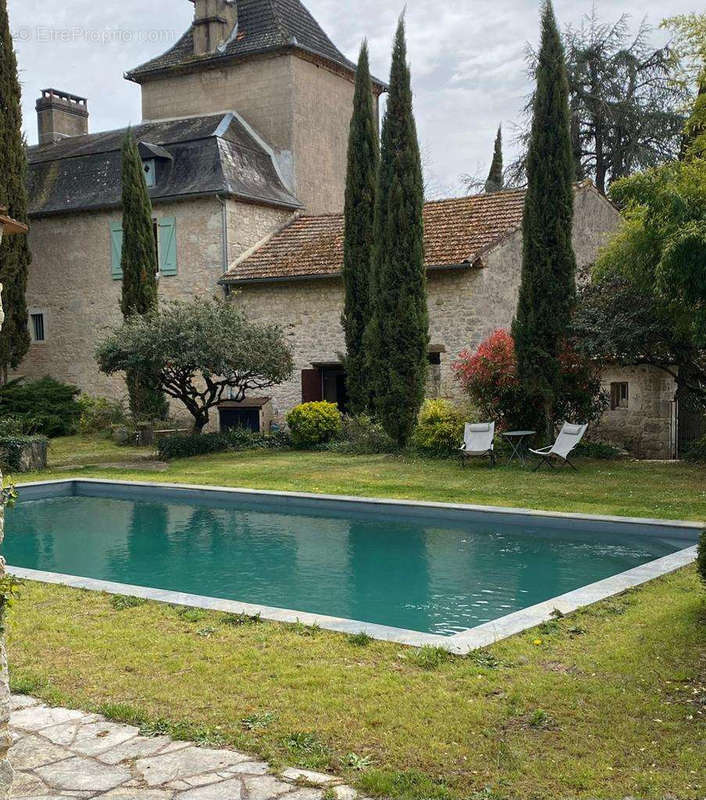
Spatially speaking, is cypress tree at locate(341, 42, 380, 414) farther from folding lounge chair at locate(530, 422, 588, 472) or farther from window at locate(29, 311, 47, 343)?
window at locate(29, 311, 47, 343)

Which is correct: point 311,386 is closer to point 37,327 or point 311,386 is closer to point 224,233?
point 224,233

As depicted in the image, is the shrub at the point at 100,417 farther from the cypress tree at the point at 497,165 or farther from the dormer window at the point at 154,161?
the cypress tree at the point at 497,165

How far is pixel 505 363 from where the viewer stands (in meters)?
15.5

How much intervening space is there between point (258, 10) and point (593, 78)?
1088 centimetres

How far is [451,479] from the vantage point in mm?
13359

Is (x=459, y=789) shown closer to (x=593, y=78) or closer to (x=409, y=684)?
(x=409, y=684)

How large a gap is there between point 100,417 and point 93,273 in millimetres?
4175

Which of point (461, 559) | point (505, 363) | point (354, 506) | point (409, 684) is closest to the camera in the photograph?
point (409, 684)

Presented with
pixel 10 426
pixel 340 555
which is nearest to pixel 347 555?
pixel 340 555

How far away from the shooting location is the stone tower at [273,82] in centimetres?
2398

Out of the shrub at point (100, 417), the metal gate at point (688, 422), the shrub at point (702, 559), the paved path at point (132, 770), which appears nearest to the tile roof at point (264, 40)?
the shrub at point (100, 417)

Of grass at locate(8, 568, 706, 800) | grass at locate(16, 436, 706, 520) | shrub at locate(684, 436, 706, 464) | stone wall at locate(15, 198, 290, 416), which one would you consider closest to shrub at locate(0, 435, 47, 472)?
grass at locate(16, 436, 706, 520)

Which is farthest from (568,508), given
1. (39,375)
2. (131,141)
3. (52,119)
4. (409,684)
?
(52,119)

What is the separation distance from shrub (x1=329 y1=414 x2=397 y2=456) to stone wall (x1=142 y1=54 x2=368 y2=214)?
8912 mm
